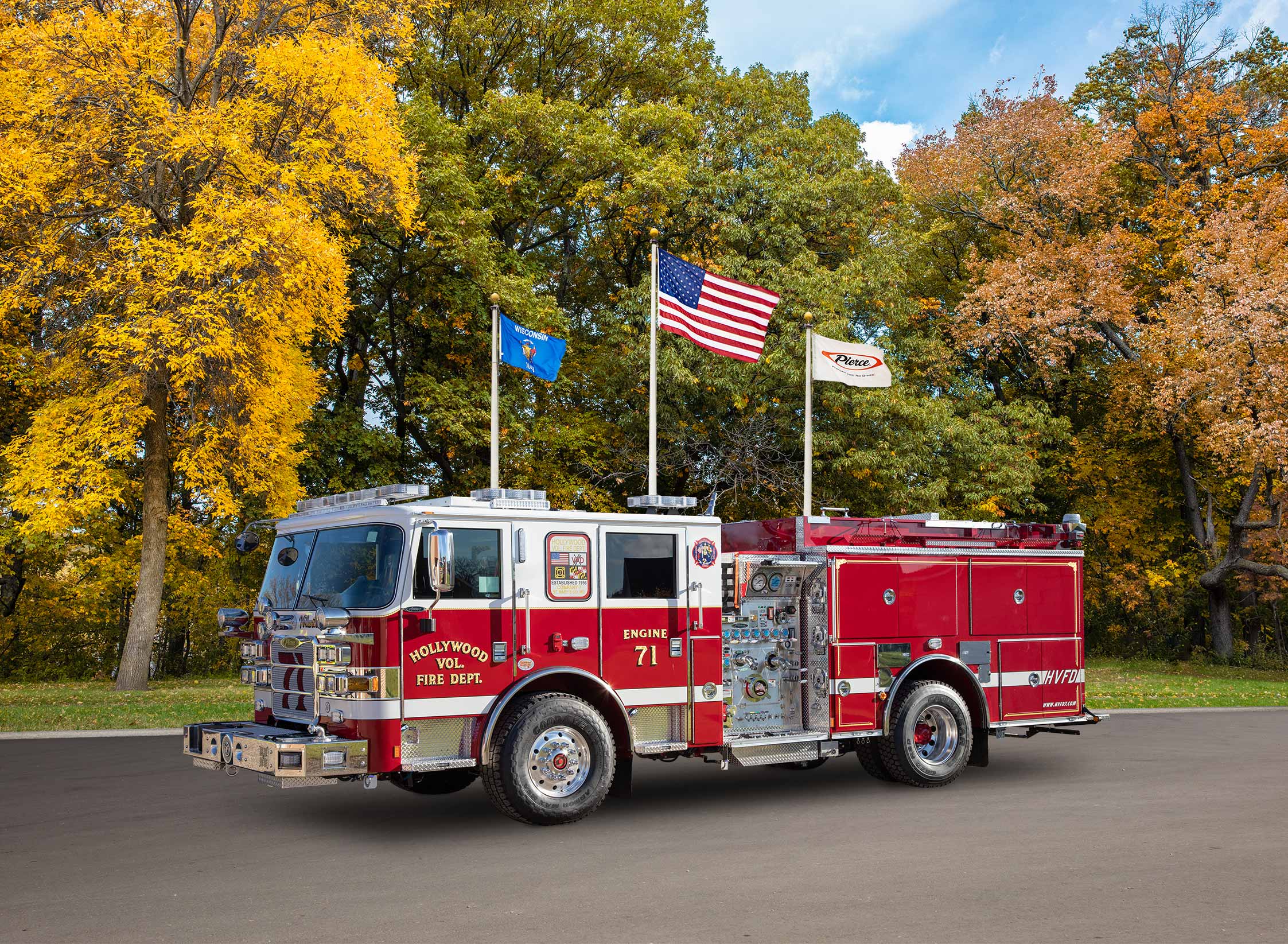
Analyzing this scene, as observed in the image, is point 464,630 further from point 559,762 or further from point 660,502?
point 660,502

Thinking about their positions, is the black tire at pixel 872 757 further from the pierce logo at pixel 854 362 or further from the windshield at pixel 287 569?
the pierce logo at pixel 854 362

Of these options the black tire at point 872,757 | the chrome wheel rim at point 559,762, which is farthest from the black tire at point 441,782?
the black tire at point 872,757

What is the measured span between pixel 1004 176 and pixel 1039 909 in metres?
32.1

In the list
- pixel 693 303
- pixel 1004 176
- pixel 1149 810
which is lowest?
pixel 1149 810

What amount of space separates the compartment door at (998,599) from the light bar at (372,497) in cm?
587

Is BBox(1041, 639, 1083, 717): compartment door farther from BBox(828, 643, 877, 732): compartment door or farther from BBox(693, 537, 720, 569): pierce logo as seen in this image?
BBox(693, 537, 720, 569): pierce logo

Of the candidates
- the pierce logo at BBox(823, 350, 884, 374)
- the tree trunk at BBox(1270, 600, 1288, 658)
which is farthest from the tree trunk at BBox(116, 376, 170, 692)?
the tree trunk at BBox(1270, 600, 1288, 658)

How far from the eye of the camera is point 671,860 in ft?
27.6

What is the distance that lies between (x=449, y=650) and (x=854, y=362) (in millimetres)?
11034

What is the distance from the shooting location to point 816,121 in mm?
35406

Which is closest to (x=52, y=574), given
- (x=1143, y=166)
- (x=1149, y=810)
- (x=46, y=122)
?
(x=46, y=122)

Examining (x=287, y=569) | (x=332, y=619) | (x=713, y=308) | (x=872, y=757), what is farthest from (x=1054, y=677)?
(x=287, y=569)

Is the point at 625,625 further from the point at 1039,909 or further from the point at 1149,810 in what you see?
the point at 1149,810

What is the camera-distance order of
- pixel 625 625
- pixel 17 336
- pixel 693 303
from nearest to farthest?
pixel 625 625
pixel 693 303
pixel 17 336
